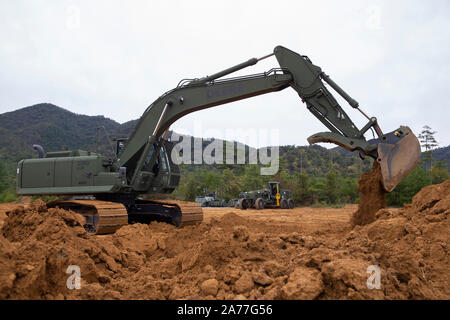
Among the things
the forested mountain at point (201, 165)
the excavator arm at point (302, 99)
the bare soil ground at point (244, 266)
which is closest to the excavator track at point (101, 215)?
the excavator arm at point (302, 99)

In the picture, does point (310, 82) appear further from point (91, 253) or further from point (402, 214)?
point (91, 253)

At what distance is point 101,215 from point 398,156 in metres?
6.56

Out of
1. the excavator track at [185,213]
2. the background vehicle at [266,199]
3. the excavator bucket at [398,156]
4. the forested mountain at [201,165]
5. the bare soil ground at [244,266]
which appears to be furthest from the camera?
the forested mountain at [201,165]

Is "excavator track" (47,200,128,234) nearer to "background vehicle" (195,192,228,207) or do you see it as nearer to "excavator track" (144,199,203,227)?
"excavator track" (144,199,203,227)

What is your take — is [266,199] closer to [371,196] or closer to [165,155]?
[165,155]

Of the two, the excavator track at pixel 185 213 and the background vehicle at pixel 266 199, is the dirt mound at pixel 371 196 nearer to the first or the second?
the excavator track at pixel 185 213

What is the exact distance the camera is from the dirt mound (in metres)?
7.68

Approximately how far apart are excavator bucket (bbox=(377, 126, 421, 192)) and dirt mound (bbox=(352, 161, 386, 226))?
255 mm

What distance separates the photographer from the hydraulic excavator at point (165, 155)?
25.2 ft

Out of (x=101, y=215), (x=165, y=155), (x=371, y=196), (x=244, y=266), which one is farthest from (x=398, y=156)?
(x=101, y=215)

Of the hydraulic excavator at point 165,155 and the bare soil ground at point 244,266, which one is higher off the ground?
the hydraulic excavator at point 165,155

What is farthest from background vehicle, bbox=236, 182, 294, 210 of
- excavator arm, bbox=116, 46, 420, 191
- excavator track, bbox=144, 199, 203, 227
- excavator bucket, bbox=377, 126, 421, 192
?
excavator bucket, bbox=377, 126, 421, 192

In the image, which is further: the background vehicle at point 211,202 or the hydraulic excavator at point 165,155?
the background vehicle at point 211,202
